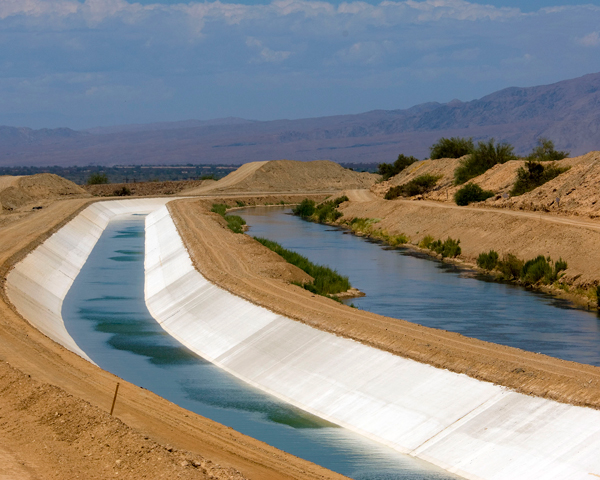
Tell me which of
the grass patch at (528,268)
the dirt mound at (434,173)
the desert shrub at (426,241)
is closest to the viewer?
the grass patch at (528,268)

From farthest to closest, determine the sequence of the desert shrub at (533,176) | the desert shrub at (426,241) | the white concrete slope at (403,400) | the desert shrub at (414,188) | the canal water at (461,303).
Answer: the desert shrub at (414,188)
the desert shrub at (533,176)
the desert shrub at (426,241)
the canal water at (461,303)
the white concrete slope at (403,400)

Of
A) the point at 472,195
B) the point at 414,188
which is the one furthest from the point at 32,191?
the point at 472,195

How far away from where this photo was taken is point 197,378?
21141 millimetres

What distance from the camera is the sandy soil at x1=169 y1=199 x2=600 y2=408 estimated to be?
1520 cm

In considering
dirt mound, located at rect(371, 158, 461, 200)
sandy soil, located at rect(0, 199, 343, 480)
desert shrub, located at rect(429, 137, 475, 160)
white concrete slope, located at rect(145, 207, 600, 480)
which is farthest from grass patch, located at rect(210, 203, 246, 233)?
sandy soil, located at rect(0, 199, 343, 480)

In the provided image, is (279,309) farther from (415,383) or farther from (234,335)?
(415,383)

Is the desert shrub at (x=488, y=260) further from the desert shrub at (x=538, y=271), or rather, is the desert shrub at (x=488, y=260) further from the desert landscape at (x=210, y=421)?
the desert shrub at (x=538, y=271)

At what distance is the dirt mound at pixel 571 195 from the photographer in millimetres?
45312

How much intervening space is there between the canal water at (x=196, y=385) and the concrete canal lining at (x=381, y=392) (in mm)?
383

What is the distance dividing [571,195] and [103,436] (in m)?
39.5

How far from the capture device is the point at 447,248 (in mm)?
46375

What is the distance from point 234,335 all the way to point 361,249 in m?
26.7

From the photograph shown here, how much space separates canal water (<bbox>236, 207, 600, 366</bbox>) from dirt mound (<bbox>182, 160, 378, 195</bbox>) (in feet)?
225

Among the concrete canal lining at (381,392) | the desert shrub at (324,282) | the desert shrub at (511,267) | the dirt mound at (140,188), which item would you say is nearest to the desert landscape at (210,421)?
the concrete canal lining at (381,392)
